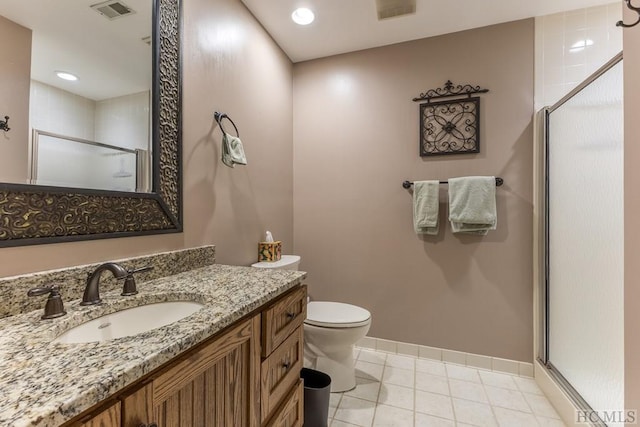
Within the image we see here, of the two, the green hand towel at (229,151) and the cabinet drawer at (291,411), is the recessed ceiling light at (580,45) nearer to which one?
the green hand towel at (229,151)

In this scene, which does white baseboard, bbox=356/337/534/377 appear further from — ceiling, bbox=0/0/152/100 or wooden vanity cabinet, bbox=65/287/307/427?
ceiling, bbox=0/0/152/100

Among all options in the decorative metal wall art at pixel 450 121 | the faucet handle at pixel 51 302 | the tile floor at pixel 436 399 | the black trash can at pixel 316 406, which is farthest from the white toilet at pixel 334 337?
the decorative metal wall art at pixel 450 121

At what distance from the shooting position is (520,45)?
183 cm

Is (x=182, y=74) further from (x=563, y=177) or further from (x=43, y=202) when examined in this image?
(x=563, y=177)

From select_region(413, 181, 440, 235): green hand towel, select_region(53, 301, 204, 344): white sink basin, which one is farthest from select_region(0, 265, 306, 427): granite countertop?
select_region(413, 181, 440, 235): green hand towel

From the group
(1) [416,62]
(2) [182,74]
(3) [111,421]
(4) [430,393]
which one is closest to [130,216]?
(2) [182,74]

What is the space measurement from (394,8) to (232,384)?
2.06m

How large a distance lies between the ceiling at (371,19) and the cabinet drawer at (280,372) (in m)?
1.84

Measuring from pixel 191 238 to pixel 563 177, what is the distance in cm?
200

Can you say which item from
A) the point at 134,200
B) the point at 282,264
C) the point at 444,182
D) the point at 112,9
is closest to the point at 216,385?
the point at 134,200

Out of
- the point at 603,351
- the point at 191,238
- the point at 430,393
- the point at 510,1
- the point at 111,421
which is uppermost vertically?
the point at 510,1

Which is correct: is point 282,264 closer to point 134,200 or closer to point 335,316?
point 335,316

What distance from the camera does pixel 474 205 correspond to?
178cm

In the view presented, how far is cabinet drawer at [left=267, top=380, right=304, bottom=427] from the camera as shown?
3.24 feet
